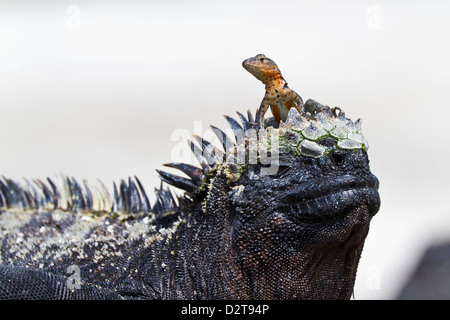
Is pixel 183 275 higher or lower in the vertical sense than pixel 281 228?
lower

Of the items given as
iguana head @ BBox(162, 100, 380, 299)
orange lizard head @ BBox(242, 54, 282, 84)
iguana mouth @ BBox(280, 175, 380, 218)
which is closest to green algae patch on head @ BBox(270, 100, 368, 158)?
iguana head @ BBox(162, 100, 380, 299)

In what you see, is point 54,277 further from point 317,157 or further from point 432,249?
point 432,249

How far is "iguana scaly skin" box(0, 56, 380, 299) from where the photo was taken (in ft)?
14.0

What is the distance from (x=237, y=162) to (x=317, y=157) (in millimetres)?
655

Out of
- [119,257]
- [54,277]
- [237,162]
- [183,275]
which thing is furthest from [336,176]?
[54,277]

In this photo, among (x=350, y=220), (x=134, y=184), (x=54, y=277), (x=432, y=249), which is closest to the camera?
(x=350, y=220)

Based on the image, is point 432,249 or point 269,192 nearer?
point 269,192

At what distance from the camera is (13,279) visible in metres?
4.34

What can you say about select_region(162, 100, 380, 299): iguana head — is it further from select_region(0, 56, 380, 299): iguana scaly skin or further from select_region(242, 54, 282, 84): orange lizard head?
select_region(242, 54, 282, 84): orange lizard head

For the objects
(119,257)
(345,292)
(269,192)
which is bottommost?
(345,292)

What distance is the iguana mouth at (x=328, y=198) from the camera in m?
4.20

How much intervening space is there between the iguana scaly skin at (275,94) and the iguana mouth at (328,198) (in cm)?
81

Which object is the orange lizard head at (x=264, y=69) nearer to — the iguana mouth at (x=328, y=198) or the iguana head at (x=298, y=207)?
the iguana head at (x=298, y=207)

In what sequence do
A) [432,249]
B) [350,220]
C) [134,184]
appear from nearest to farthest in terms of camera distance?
[350,220]
[134,184]
[432,249]
